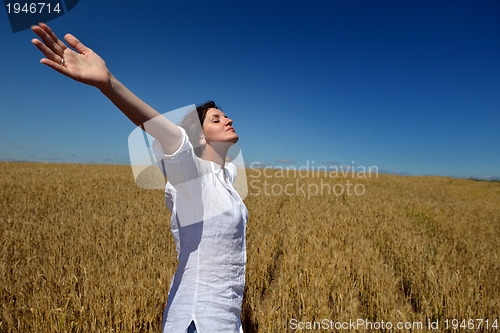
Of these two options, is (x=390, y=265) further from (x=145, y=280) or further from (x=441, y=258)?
(x=145, y=280)

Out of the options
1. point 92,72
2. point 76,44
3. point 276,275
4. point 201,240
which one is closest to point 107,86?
point 92,72

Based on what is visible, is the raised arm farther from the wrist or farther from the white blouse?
the white blouse

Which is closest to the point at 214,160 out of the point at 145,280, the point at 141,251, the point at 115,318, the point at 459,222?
the point at 115,318

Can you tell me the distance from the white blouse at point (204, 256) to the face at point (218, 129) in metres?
0.26

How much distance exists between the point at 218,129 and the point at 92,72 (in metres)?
0.81

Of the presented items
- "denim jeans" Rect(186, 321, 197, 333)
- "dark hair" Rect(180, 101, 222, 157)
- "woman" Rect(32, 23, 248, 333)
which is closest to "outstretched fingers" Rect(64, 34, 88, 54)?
"woman" Rect(32, 23, 248, 333)

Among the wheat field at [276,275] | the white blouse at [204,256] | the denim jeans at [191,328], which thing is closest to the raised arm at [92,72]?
the white blouse at [204,256]

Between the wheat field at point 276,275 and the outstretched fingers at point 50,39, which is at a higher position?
the outstretched fingers at point 50,39

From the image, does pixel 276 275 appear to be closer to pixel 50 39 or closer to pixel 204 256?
pixel 204 256

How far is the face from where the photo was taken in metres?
1.59

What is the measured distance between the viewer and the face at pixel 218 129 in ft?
5.21

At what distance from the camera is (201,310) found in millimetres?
1246

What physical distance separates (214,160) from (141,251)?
3.15 m

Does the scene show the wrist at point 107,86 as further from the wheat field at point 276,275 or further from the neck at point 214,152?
the wheat field at point 276,275
